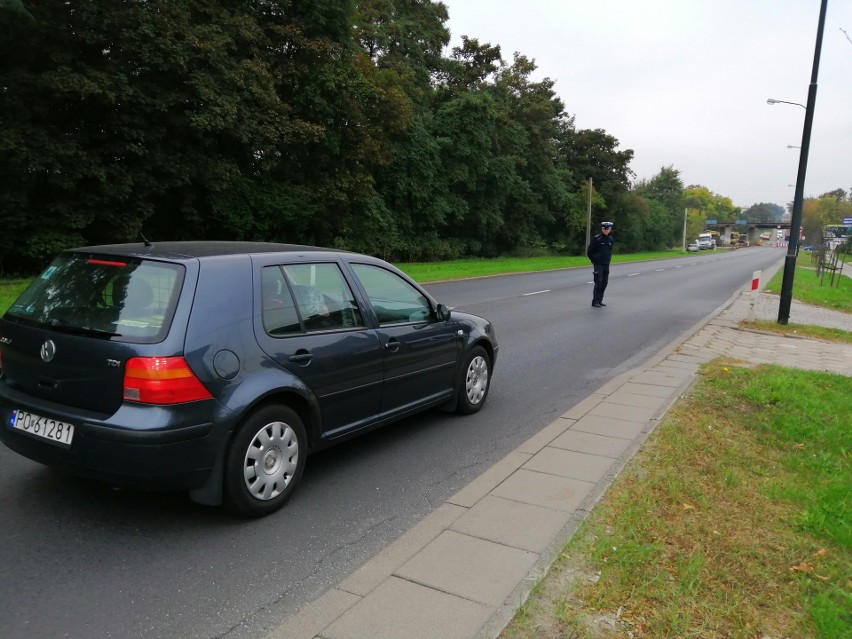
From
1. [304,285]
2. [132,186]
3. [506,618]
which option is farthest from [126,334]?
[132,186]

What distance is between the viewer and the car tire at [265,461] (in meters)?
3.70

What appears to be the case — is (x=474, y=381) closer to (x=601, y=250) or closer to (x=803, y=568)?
(x=803, y=568)

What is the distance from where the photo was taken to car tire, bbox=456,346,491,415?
607 centimetres

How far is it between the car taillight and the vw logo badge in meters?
0.57

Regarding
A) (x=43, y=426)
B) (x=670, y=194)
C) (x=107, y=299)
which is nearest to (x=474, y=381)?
(x=107, y=299)

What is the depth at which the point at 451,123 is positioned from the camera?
4200 centimetres

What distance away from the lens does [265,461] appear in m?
3.89

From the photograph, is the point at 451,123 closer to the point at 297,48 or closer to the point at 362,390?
the point at 297,48

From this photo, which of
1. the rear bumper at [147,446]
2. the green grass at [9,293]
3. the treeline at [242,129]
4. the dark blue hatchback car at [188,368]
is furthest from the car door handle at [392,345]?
the treeline at [242,129]

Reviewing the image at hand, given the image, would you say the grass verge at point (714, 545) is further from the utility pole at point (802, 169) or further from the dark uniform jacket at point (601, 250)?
the dark uniform jacket at point (601, 250)

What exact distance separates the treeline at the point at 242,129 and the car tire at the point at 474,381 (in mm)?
14684

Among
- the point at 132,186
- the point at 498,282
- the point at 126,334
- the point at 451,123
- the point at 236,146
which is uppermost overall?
the point at 451,123

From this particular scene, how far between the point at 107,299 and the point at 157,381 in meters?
0.68

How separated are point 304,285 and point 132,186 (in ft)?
63.9
